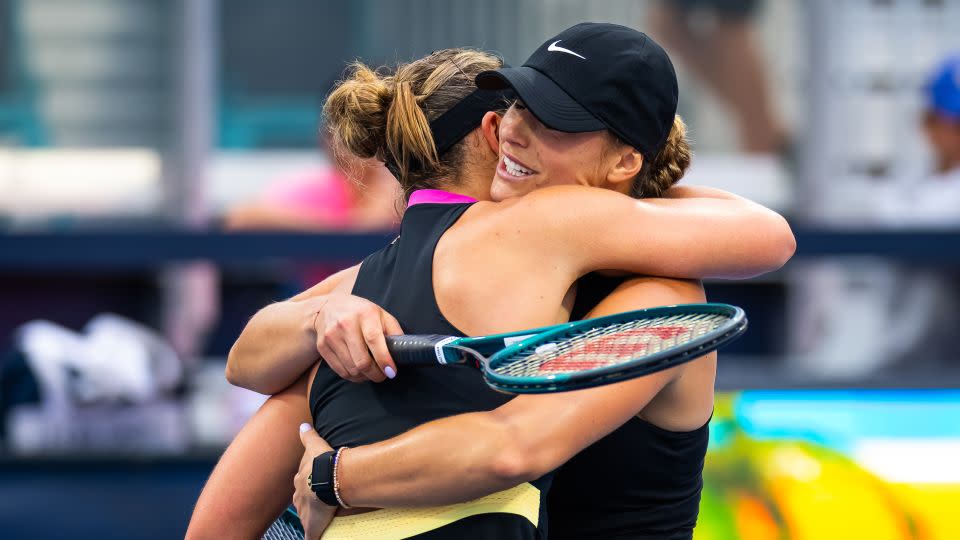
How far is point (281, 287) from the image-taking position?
6113 millimetres

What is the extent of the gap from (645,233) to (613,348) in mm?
188

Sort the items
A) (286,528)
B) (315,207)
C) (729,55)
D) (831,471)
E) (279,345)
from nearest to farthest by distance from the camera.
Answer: (279,345)
(286,528)
(831,471)
(315,207)
(729,55)

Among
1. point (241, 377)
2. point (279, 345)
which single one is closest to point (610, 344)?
point (279, 345)

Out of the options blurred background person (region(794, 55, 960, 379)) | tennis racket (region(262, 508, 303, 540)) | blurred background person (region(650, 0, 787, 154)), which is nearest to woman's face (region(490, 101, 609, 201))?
tennis racket (region(262, 508, 303, 540))

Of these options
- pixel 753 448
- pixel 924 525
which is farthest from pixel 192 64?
pixel 924 525

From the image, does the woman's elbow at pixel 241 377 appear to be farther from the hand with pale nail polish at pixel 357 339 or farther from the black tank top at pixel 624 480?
the black tank top at pixel 624 480

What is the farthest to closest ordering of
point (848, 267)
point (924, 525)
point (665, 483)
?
point (848, 267), point (924, 525), point (665, 483)

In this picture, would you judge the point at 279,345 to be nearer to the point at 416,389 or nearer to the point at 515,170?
the point at 416,389

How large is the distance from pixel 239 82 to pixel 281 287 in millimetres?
1107

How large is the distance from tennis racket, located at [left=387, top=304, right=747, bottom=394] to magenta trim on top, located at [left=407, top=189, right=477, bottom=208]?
0.26 metres

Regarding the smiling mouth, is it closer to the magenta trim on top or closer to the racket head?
the magenta trim on top

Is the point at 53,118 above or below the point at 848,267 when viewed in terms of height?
above

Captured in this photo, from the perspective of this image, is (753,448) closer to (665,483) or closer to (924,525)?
(924,525)

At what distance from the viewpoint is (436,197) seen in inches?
70.1
